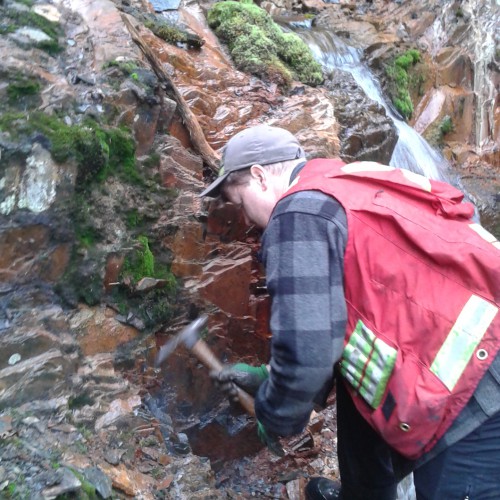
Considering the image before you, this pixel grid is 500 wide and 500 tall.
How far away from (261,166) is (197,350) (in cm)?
128

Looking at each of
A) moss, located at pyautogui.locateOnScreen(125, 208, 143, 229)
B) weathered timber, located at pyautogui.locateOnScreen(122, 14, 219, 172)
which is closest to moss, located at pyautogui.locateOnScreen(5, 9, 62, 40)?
weathered timber, located at pyautogui.locateOnScreen(122, 14, 219, 172)

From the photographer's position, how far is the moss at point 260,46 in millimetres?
5754

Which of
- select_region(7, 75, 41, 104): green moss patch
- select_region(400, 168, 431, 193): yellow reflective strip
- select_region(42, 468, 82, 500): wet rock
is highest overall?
select_region(400, 168, 431, 193): yellow reflective strip

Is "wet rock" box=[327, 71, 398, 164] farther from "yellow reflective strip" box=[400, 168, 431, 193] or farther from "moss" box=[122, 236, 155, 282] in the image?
"yellow reflective strip" box=[400, 168, 431, 193]

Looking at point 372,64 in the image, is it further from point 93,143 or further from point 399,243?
point 399,243

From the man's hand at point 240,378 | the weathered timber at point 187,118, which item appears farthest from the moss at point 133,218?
the man's hand at point 240,378

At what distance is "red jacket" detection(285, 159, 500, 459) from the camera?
1.68 m

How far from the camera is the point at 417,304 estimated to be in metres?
1.69

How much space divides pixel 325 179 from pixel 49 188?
1.65 metres

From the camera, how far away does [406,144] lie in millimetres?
7645

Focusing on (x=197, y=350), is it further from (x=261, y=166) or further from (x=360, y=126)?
(x=360, y=126)

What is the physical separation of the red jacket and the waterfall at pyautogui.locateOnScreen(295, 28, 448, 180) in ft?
19.3

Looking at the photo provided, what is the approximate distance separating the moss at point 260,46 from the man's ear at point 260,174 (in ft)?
12.8

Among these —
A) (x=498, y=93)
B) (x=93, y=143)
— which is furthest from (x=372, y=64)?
(x=93, y=143)
